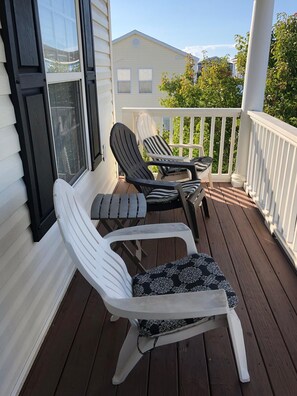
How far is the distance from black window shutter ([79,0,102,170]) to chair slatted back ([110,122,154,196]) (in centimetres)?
22

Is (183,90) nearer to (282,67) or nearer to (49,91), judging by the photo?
(282,67)

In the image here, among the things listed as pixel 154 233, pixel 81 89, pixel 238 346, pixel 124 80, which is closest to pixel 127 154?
pixel 81 89

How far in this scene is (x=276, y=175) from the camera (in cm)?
290

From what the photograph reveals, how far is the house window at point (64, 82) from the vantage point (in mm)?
2053

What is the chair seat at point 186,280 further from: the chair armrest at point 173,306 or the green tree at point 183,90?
the green tree at point 183,90

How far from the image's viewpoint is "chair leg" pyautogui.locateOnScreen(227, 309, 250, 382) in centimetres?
145

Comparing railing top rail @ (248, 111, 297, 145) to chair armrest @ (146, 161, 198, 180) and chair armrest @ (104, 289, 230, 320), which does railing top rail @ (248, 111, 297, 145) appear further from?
chair armrest @ (104, 289, 230, 320)

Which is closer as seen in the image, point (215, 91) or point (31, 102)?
point (31, 102)

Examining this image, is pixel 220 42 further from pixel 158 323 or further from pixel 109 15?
pixel 158 323

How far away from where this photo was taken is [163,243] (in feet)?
9.32

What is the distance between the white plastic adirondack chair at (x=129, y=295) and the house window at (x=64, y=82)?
2.72 ft

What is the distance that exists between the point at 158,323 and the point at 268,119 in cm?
252

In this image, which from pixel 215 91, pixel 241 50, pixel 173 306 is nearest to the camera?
pixel 173 306

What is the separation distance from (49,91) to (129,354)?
5.42 ft
